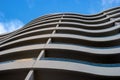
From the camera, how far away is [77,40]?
733 inches

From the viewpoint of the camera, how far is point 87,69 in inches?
A: 487

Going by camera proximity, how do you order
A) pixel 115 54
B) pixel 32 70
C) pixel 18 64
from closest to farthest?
pixel 32 70 → pixel 18 64 → pixel 115 54

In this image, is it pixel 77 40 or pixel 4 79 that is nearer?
pixel 4 79

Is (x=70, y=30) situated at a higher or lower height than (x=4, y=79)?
higher

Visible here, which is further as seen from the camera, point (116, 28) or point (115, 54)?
point (116, 28)

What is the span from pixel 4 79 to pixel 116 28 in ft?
38.4

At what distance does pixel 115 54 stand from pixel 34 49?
552 cm

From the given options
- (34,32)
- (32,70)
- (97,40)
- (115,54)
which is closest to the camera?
(32,70)

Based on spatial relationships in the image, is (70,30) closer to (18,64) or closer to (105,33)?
(105,33)

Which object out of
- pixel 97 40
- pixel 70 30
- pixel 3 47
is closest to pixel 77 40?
pixel 97 40

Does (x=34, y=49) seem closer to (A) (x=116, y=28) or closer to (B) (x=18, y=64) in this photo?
(B) (x=18, y=64)

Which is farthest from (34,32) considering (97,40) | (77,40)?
(97,40)

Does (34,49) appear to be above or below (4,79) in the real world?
above

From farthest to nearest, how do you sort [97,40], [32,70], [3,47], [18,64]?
1. [3,47]
2. [97,40]
3. [18,64]
4. [32,70]
